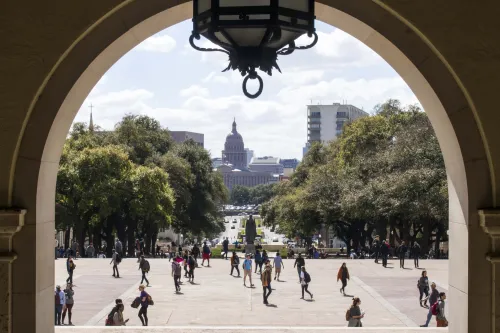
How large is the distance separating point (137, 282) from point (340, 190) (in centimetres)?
2562

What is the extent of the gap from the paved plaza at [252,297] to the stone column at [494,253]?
789cm

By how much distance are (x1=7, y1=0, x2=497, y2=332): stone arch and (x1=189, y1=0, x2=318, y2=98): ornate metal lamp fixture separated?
4.73 feet

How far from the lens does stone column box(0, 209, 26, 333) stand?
5.68 meters

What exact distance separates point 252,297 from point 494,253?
17.6 meters

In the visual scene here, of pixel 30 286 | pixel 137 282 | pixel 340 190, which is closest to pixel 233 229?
pixel 340 190

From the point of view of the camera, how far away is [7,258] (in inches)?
226

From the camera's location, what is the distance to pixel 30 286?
584cm

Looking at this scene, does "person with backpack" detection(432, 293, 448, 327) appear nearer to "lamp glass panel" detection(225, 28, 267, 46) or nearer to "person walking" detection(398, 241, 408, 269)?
"lamp glass panel" detection(225, 28, 267, 46)

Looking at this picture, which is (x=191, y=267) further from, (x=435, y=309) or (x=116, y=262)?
(x=435, y=309)

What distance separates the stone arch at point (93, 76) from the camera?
583cm

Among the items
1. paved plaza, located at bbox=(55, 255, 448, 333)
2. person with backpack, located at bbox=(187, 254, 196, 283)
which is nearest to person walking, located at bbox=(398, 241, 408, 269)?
paved plaza, located at bbox=(55, 255, 448, 333)

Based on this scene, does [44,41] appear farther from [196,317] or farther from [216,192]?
[216,192]

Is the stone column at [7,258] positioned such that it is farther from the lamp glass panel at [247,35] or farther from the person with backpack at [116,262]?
the person with backpack at [116,262]

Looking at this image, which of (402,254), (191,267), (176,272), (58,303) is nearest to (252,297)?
(176,272)
